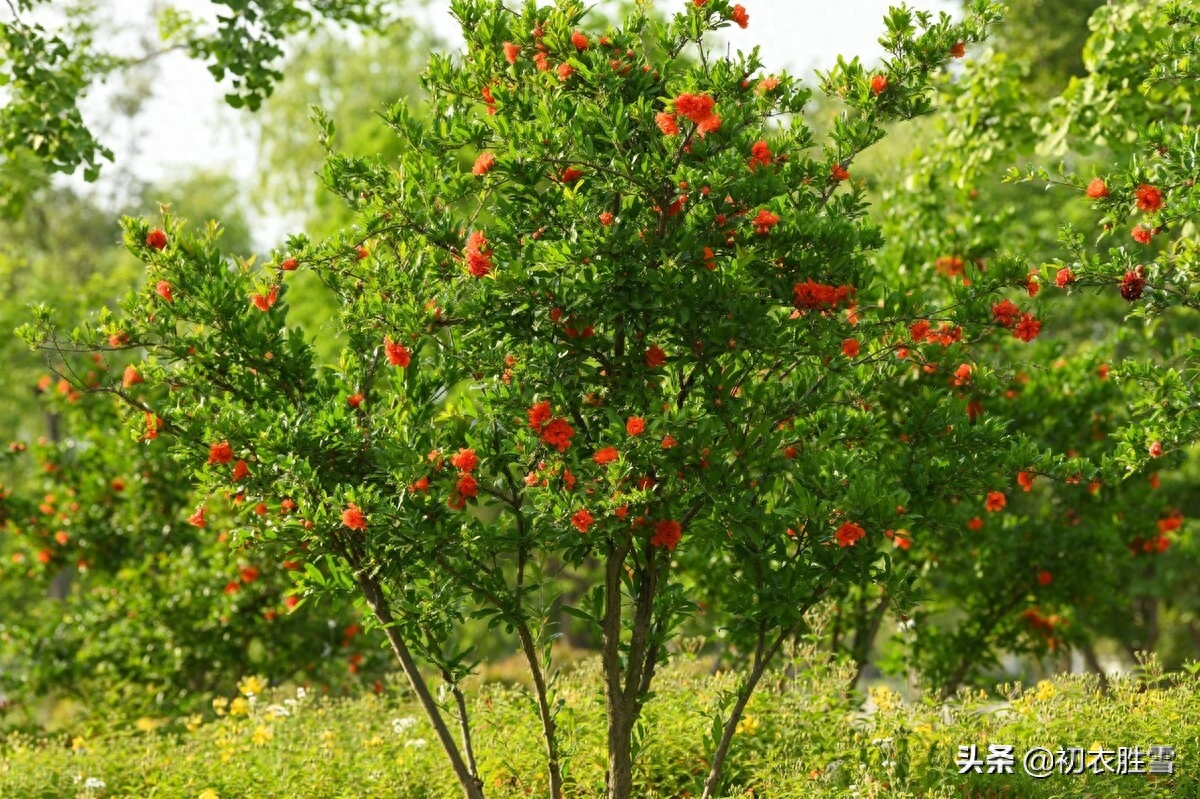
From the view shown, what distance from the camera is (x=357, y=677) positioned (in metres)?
10.5

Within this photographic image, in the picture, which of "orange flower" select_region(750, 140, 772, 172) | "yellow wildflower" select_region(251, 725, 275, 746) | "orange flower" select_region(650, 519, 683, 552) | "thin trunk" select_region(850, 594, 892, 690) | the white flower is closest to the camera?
"orange flower" select_region(750, 140, 772, 172)

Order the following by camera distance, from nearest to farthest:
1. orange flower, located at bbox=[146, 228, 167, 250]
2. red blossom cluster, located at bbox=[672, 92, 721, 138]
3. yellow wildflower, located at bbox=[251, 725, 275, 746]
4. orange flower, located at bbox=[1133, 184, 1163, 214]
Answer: red blossom cluster, located at bbox=[672, 92, 721, 138]
orange flower, located at bbox=[146, 228, 167, 250]
orange flower, located at bbox=[1133, 184, 1163, 214]
yellow wildflower, located at bbox=[251, 725, 275, 746]

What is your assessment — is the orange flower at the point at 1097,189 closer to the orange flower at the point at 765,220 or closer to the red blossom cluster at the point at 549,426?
the orange flower at the point at 765,220

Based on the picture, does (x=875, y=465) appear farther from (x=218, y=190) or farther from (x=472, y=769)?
(x=218, y=190)

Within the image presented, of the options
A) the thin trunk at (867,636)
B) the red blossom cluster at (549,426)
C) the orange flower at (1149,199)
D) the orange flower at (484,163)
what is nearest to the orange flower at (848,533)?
the red blossom cluster at (549,426)

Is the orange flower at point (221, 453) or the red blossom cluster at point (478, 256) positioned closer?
the red blossom cluster at point (478, 256)

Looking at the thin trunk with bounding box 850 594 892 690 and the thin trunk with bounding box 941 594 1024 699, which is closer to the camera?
the thin trunk with bounding box 850 594 892 690

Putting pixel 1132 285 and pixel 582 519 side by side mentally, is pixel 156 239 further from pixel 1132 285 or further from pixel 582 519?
pixel 1132 285

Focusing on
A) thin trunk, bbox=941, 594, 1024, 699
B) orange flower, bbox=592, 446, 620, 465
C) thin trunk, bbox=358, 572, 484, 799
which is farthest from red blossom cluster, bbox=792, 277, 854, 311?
thin trunk, bbox=941, 594, 1024, 699

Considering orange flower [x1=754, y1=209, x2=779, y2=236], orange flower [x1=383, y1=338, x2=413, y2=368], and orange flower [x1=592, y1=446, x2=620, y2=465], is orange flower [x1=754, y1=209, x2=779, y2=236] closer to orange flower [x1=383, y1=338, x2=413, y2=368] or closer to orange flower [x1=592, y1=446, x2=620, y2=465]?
orange flower [x1=592, y1=446, x2=620, y2=465]

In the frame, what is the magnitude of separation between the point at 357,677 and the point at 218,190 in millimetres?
21093

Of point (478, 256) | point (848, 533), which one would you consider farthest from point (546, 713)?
point (478, 256)

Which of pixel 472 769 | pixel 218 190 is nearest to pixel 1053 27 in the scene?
pixel 472 769

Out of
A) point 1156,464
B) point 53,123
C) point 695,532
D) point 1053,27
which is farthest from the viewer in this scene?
point 1053,27
